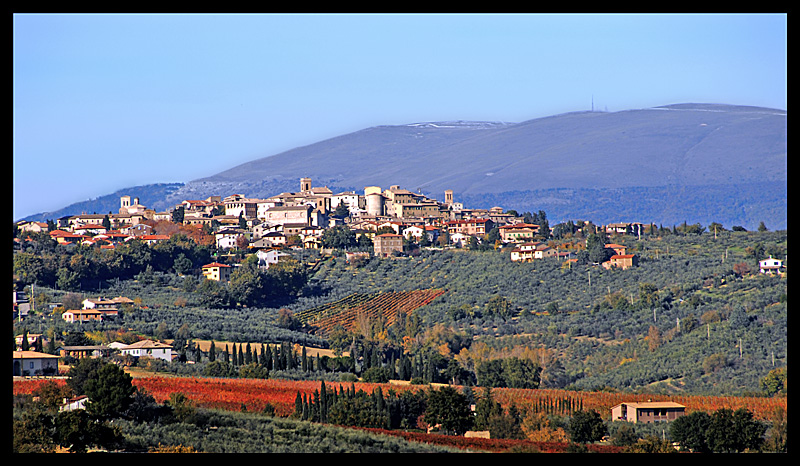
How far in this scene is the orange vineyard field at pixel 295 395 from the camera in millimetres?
33969

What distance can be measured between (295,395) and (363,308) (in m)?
33.0

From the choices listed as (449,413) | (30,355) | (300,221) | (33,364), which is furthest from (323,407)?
(300,221)

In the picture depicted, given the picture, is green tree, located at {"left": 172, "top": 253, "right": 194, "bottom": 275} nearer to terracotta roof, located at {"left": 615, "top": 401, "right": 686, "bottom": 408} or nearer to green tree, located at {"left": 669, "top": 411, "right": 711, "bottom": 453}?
terracotta roof, located at {"left": 615, "top": 401, "right": 686, "bottom": 408}

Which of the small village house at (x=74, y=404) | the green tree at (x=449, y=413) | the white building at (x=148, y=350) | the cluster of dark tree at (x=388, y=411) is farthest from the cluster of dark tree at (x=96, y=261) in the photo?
the green tree at (x=449, y=413)

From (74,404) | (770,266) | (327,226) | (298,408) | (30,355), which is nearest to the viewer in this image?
(74,404)

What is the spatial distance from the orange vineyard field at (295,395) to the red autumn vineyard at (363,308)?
971 inches

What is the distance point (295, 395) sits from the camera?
119ft

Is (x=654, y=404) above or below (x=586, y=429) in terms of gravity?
below

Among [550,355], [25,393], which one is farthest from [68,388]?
[550,355]

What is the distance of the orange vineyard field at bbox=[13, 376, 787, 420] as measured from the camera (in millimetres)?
33969

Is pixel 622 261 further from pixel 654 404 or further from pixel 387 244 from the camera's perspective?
pixel 654 404
